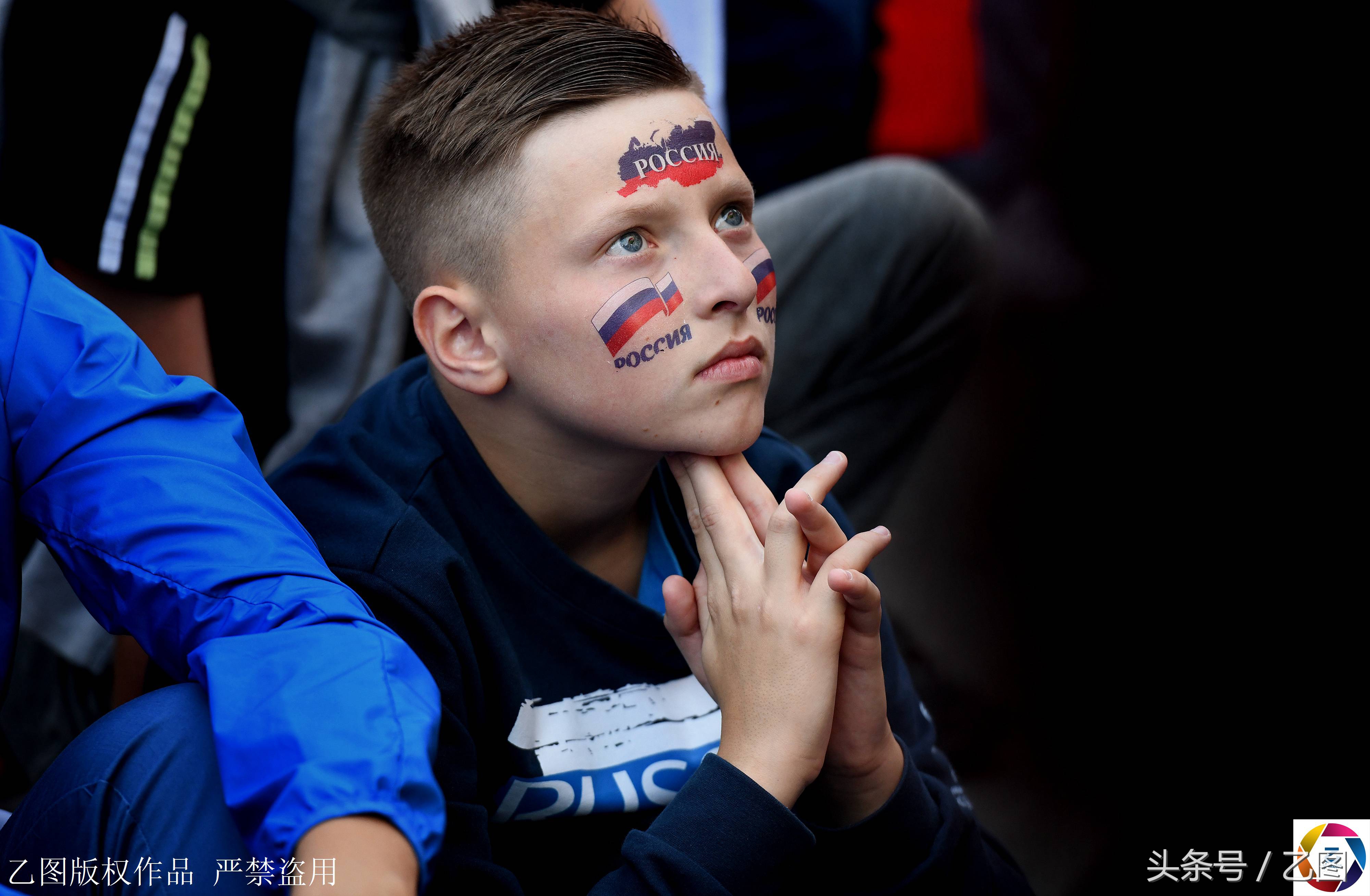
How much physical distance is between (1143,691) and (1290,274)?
4.93 feet

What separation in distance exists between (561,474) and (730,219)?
332 millimetres

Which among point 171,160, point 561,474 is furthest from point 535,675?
point 171,160

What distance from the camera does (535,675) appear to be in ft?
4.14

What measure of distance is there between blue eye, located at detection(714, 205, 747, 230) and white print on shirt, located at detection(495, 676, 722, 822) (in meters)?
0.50

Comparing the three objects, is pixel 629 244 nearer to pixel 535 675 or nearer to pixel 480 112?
pixel 480 112

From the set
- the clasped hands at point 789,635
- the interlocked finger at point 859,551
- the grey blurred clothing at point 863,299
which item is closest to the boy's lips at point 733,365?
the clasped hands at point 789,635

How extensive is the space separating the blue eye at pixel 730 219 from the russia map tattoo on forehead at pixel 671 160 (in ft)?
0.17

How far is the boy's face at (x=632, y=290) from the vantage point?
120 centimetres

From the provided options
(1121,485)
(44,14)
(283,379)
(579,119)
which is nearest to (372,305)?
(283,379)

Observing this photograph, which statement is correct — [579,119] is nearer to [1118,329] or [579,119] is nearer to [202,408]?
[202,408]

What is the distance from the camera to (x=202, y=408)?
42.3 inches

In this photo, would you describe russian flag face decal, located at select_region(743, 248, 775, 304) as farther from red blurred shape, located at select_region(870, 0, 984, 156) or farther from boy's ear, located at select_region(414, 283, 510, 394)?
red blurred shape, located at select_region(870, 0, 984, 156)

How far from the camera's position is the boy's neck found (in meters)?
1.31

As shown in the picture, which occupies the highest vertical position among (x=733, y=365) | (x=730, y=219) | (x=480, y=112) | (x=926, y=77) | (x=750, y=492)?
(x=480, y=112)
